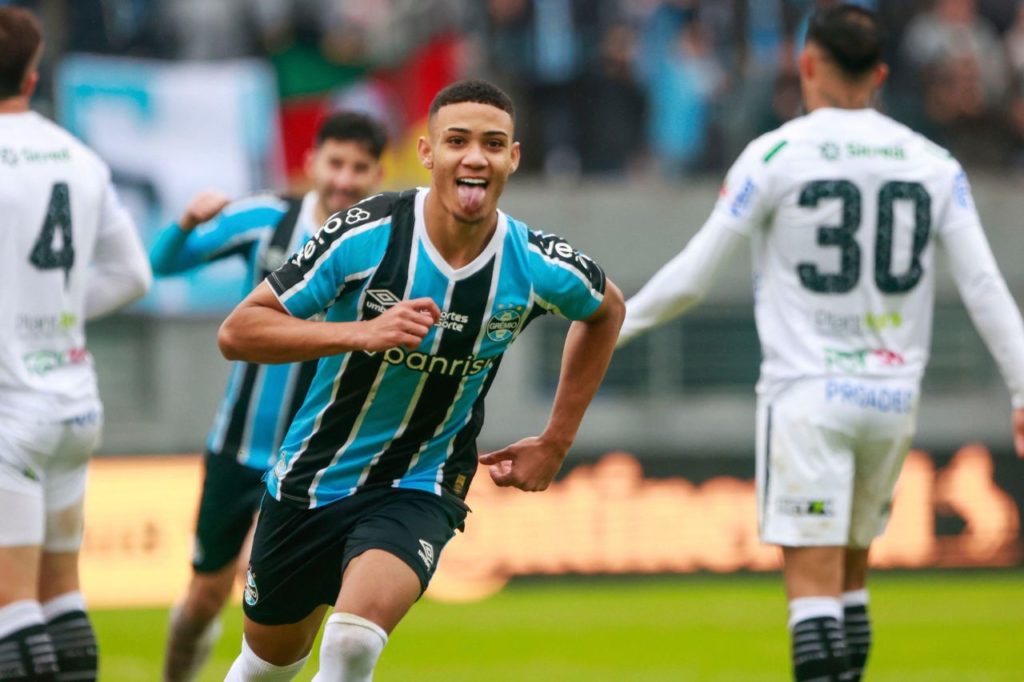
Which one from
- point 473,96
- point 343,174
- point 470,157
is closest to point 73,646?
point 343,174

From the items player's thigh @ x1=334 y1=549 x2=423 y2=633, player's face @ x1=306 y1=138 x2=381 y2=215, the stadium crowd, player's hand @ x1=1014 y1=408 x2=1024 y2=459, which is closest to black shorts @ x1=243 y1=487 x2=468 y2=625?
player's thigh @ x1=334 y1=549 x2=423 y2=633

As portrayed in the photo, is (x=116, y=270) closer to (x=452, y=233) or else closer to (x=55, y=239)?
(x=55, y=239)

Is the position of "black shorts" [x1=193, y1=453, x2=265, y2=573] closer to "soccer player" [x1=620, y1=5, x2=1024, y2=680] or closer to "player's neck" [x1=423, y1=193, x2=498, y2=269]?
"soccer player" [x1=620, y1=5, x2=1024, y2=680]

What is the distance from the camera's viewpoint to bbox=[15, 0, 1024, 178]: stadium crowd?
14898 millimetres

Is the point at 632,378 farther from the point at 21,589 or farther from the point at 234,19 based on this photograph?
the point at 21,589

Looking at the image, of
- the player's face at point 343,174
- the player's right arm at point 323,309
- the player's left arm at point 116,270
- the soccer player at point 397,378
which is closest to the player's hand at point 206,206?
the player's left arm at point 116,270

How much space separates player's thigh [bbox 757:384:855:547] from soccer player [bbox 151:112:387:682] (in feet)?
6.44

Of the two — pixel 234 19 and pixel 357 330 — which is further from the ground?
pixel 234 19

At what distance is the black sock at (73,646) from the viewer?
600 cm

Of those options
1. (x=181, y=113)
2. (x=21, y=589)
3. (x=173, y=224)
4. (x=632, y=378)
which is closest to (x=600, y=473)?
(x=632, y=378)

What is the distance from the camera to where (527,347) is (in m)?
15.2

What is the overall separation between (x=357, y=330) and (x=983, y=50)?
471 inches

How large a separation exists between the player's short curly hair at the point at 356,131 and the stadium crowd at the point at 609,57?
7.84 metres

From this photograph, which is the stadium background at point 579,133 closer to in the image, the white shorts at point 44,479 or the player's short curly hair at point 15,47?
the white shorts at point 44,479
